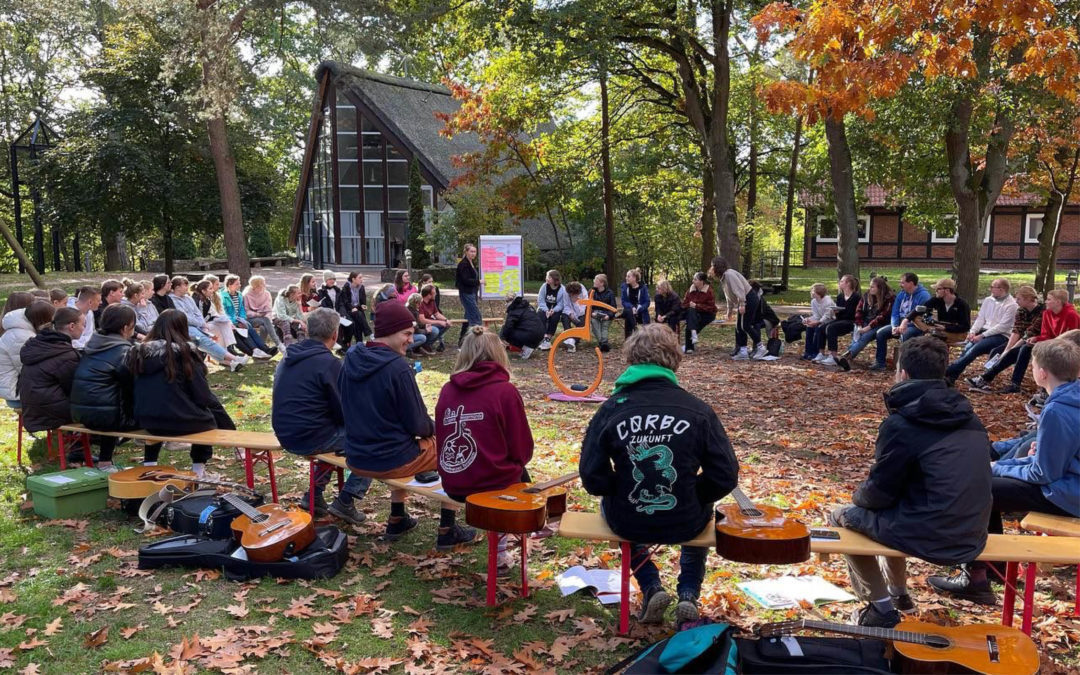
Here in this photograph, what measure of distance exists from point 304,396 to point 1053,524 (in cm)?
503

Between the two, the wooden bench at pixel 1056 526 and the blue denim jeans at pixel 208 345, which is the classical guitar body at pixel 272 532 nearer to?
the wooden bench at pixel 1056 526

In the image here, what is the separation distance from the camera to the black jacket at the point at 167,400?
22.6ft

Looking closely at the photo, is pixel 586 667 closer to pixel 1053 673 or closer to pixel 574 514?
pixel 574 514

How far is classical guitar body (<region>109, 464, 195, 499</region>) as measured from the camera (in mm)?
6434

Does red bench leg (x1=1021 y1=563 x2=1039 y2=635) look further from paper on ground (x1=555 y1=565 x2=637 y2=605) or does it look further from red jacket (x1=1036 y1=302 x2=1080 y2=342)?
red jacket (x1=1036 y1=302 x2=1080 y2=342)

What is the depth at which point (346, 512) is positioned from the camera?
636cm

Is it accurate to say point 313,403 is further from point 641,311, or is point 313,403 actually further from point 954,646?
point 641,311

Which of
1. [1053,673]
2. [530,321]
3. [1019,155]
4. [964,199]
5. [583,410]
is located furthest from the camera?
[1019,155]

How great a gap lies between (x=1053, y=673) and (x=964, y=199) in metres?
17.6

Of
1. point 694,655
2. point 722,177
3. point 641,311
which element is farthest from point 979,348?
point 722,177

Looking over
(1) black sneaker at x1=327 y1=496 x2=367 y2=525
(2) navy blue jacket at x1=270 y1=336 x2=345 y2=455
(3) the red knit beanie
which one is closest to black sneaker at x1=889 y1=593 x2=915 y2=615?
(3) the red knit beanie

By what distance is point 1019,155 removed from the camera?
23.5 m

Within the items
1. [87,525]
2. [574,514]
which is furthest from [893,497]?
[87,525]

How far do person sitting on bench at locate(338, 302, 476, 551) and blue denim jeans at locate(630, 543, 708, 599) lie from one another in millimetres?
1668
